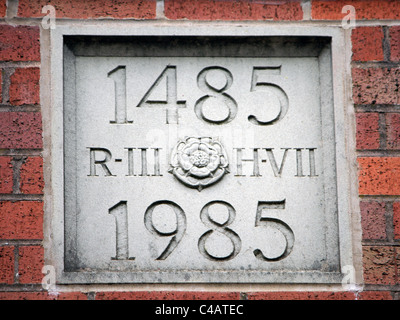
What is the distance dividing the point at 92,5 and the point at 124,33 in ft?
0.48

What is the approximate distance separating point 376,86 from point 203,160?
24.5 inches

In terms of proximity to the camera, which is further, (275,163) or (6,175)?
(275,163)

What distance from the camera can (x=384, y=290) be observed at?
91.0 inches

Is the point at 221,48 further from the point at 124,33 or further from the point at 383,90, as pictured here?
the point at 383,90

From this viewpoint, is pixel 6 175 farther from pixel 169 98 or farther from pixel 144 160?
pixel 169 98

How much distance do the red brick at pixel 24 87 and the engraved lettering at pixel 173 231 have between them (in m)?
0.52

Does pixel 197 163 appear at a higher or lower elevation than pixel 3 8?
lower

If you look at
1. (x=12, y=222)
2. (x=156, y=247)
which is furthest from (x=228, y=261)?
(x=12, y=222)

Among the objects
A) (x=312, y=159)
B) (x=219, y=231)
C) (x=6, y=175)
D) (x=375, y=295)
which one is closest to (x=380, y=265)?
(x=375, y=295)

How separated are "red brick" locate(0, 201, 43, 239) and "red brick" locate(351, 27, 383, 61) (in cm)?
116

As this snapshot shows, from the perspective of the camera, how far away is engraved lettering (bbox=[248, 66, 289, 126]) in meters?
2.46

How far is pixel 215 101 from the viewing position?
2463mm

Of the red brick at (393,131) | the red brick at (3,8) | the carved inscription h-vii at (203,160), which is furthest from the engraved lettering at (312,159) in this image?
the red brick at (3,8)

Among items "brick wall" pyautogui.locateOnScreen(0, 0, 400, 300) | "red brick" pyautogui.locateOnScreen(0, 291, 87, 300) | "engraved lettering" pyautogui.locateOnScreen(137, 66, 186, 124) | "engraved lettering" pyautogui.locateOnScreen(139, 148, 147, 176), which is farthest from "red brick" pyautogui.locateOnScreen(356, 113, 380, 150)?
"red brick" pyautogui.locateOnScreen(0, 291, 87, 300)
